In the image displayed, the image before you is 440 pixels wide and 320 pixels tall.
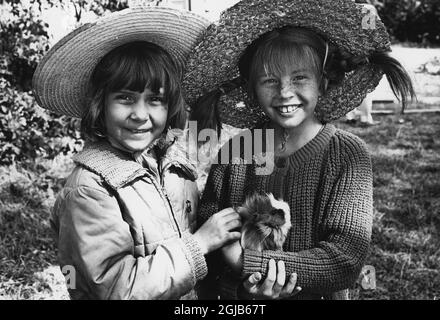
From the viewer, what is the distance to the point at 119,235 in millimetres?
1667

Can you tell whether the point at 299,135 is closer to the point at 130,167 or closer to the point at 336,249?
the point at 336,249

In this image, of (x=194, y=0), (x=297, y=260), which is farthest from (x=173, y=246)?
(x=194, y=0)

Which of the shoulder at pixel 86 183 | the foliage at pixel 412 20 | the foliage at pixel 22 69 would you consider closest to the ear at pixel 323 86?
the shoulder at pixel 86 183

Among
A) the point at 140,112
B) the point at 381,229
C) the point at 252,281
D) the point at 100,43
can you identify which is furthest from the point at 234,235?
the point at 381,229

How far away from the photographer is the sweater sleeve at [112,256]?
164 centimetres

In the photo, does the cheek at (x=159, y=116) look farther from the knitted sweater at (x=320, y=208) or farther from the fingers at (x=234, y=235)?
the fingers at (x=234, y=235)

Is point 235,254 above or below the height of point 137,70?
below

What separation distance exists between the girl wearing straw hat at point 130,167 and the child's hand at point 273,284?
15 centimetres

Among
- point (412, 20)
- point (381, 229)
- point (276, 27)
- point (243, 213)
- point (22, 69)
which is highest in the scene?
point (412, 20)

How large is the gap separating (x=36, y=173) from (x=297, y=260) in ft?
10.3

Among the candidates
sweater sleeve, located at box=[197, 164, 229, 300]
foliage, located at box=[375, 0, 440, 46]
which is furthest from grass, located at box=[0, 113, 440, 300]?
foliage, located at box=[375, 0, 440, 46]

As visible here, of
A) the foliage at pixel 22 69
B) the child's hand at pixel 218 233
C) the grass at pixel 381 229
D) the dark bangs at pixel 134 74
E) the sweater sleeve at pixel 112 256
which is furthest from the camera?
the foliage at pixel 22 69

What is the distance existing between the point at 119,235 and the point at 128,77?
51 centimetres
